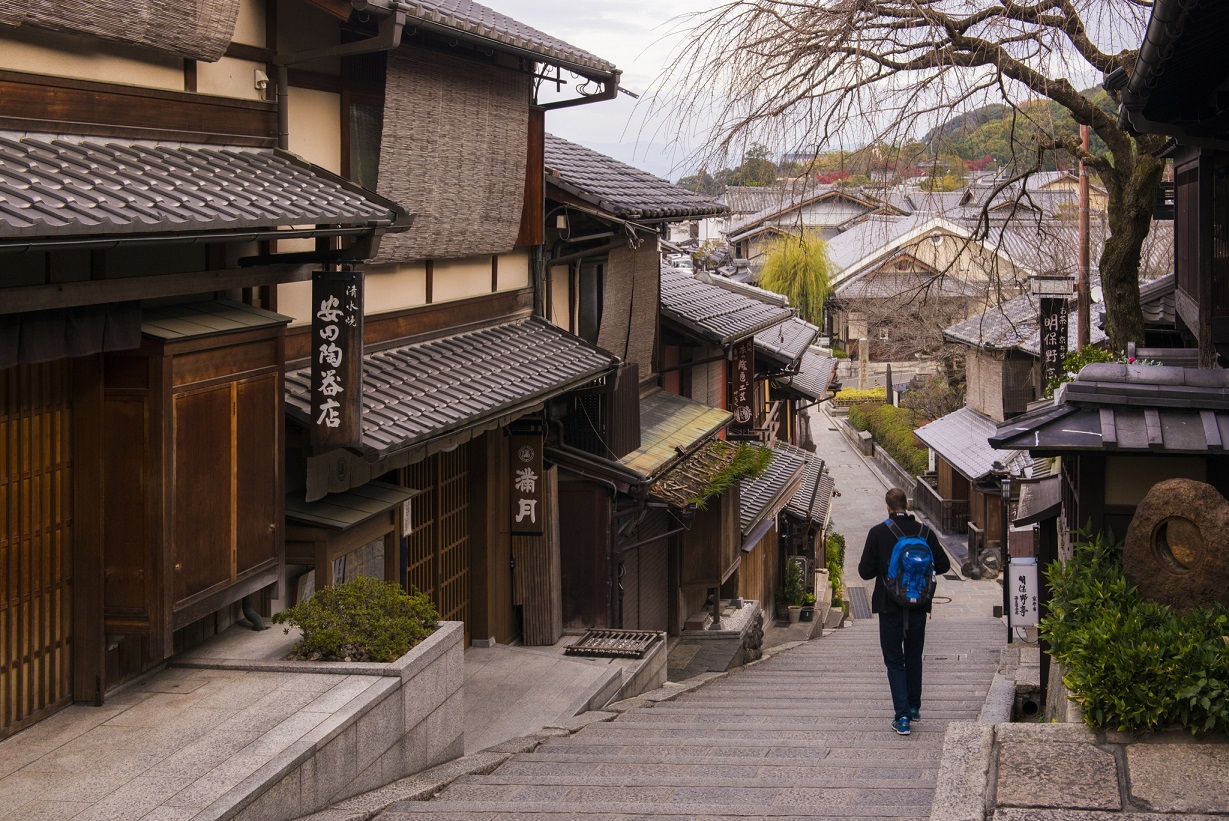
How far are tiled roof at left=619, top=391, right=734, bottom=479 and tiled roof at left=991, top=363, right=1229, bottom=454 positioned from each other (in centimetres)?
726

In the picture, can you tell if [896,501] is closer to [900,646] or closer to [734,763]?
[900,646]

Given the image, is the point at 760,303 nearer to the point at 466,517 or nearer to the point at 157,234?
the point at 466,517

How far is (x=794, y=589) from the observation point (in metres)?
28.7

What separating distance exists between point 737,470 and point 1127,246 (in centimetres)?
641

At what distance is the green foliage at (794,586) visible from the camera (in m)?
28.6

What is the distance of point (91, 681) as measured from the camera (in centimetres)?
770

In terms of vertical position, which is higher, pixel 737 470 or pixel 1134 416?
pixel 1134 416

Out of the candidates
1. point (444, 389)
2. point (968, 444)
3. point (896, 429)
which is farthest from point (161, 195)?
point (896, 429)

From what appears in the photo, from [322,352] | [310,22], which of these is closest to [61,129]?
[322,352]

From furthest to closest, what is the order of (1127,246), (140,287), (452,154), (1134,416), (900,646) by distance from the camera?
(1127,246)
(452,154)
(900,646)
(1134,416)
(140,287)

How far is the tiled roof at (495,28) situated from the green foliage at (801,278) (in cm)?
4815

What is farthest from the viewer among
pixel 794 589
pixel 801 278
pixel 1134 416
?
pixel 801 278

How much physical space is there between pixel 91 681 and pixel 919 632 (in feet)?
21.4

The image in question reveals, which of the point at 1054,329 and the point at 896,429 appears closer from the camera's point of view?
the point at 1054,329
